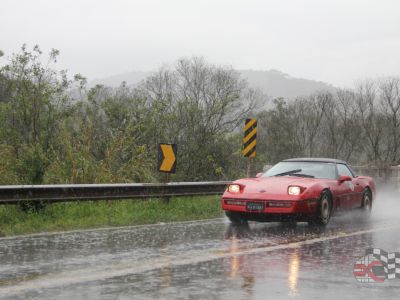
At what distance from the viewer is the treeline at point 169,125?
14.8 m

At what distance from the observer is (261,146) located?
7488 cm

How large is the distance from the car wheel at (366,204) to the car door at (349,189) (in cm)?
35

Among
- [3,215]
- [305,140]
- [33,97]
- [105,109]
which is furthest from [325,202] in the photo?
[305,140]

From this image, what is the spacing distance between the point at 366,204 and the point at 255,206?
146 inches

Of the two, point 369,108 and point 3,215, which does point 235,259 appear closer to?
point 3,215

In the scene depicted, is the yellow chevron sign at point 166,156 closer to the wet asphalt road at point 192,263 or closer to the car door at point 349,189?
the car door at point 349,189

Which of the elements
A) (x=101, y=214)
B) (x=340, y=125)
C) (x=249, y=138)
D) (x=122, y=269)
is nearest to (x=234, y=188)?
(x=101, y=214)

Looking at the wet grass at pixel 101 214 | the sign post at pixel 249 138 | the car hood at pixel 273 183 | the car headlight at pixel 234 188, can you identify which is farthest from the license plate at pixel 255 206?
the sign post at pixel 249 138

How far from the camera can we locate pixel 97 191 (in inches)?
Result: 478

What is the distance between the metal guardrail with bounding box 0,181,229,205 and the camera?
10.6 m

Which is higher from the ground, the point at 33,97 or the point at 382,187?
the point at 33,97

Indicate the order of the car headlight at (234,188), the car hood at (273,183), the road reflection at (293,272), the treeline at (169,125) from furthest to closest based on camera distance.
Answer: the treeline at (169,125) < the car headlight at (234,188) < the car hood at (273,183) < the road reflection at (293,272)

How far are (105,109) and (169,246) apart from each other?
36307 millimetres

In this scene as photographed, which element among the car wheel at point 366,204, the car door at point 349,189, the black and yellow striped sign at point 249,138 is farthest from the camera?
the black and yellow striped sign at point 249,138
